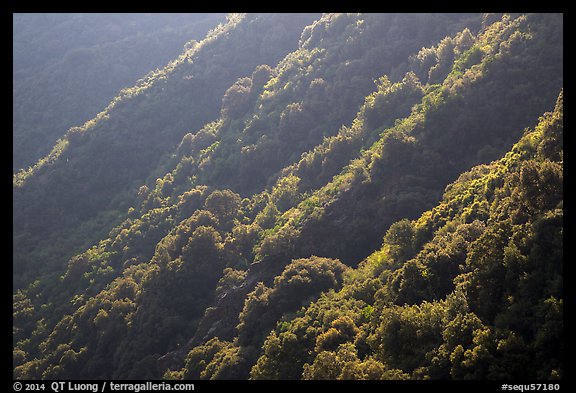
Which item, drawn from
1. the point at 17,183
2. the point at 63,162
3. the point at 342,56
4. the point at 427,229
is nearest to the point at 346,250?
the point at 427,229

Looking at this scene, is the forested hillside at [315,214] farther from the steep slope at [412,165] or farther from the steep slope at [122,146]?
the steep slope at [122,146]

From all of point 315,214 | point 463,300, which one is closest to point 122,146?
point 315,214

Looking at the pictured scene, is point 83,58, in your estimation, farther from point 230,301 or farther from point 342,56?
point 230,301

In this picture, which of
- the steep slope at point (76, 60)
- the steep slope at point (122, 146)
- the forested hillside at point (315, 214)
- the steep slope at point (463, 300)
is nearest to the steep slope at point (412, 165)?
the forested hillside at point (315, 214)

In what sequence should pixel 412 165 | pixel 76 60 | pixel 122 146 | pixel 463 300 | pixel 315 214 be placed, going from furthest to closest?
pixel 76 60
pixel 122 146
pixel 315 214
pixel 412 165
pixel 463 300

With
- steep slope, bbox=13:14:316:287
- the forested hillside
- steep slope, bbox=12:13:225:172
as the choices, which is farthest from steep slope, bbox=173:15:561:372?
steep slope, bbox=12:13:225:172

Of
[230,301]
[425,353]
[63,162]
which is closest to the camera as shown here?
[425,353]

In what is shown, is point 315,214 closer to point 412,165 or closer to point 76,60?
point 412,165
